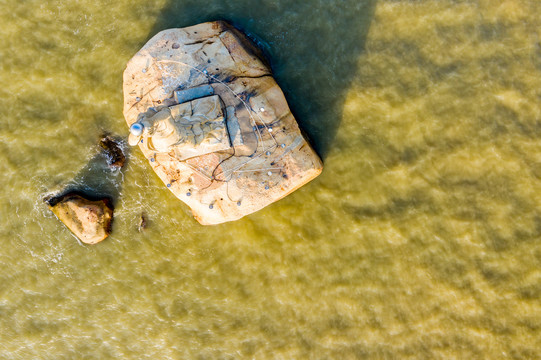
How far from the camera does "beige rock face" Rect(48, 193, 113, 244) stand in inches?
315

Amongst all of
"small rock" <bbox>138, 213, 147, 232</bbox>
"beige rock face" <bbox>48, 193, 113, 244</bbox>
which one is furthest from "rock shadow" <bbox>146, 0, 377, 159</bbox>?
"beige rock face" <bbox>48, 193, 113, 244</bbox>

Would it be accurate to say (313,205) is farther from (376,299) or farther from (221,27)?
(221,27)

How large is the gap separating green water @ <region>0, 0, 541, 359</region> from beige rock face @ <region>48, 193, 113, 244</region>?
29 centimetres

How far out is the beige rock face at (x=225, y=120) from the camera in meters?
7.14

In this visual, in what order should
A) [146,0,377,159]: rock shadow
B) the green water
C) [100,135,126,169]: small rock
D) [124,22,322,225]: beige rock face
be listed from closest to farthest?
1. [124,22,322,225]: beige rock face
2. the green water
3. [146,0,377,159]: rock shadow
4. [100,135,126,169]: small rock

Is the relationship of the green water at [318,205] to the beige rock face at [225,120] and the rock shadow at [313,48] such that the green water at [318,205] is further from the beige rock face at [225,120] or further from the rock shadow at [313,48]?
the beige rock face at [225,120]

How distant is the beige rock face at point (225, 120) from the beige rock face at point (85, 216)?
5.78 ft

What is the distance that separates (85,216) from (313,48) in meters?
6.00

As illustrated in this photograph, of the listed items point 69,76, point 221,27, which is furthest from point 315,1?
point 69,76

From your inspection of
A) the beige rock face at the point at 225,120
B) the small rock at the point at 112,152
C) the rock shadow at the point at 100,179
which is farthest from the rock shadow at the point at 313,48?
the rock shadow at the point at 100,179

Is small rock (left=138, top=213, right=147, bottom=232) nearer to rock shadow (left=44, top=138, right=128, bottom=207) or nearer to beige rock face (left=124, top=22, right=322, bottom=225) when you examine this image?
rock shadow (left=44, top=138, right=128, bottom=207)

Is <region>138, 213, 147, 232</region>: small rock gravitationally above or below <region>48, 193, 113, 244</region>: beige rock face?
below

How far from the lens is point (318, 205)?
8148 millimetres

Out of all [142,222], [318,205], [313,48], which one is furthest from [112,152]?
[313,48]
